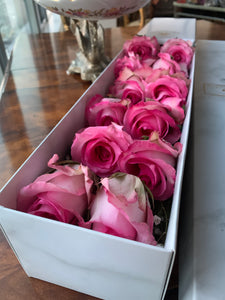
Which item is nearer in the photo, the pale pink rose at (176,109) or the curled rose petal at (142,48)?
the pale pink rose at (176,109)

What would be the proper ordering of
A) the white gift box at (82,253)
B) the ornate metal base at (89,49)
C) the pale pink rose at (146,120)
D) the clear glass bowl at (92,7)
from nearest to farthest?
the white gift box at (82,253) → the pale pink rose at (146,120) → the clear glass bowl at (92,7) → the ornate metal base at (89,49)

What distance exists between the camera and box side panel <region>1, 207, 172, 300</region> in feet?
0.62

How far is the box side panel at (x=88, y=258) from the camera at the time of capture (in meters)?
0.19

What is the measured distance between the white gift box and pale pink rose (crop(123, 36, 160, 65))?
327 millimetres

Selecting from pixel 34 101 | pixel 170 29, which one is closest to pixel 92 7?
pixel 34 101

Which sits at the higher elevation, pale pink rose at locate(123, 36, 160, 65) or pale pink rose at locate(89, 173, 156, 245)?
pale pink rose at locate(123, 36, 160, 65)

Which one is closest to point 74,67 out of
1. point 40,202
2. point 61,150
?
point 61,150

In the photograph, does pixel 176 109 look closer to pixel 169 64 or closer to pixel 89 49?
pixel 169 64

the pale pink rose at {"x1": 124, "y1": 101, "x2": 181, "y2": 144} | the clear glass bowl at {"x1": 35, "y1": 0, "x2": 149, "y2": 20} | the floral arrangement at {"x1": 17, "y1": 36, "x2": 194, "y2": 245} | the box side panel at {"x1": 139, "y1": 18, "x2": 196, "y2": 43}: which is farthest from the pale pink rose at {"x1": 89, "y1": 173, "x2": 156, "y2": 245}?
the box side panel at {"x1": 139, "y1": 18, "x2": 196, "y2": 43}

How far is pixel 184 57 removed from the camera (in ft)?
1.71

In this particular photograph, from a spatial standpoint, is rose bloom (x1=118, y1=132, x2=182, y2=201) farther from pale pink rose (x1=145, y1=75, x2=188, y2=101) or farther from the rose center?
pale pink rose (x1=145, y1=75, x2=188, y2=101)

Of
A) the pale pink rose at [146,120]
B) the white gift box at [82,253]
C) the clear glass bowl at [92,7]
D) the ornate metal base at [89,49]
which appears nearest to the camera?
the white gift box at [82,253]

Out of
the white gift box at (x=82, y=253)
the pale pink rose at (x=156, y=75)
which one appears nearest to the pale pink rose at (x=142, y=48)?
the pale pink rose at (x=156, y=75)

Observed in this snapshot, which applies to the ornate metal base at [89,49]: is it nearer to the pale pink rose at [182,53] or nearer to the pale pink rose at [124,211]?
the pale pink rose at [182,53]
